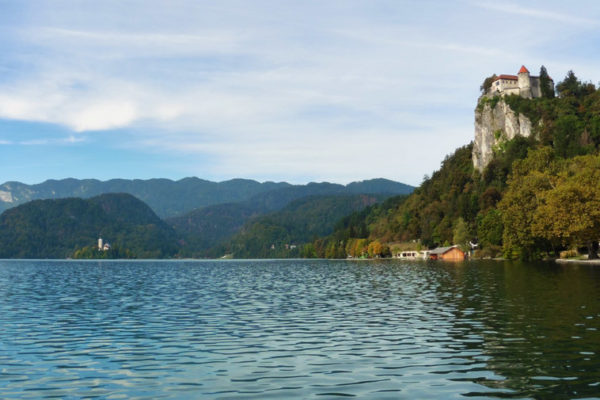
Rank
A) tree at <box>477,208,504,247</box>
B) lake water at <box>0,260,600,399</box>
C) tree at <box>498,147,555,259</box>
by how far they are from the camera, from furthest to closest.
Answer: tree at <box>477,208,504,247</box>, tree at <box>498,147,555,259</box>, lake water at <box>0,260,600,399</box>

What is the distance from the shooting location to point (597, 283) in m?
62.8

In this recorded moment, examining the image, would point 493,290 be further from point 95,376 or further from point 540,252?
point 540,252

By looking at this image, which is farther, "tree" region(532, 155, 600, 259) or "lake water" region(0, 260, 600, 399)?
"tree" region(532, 155, 600, 259)

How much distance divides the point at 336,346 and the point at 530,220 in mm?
122568

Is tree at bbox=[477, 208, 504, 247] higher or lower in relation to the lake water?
higher

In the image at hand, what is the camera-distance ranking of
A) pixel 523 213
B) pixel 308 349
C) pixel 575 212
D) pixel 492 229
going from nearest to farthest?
pixel 308 349 < pixel 575 212 < pixel 523 213 < pixel 492 229

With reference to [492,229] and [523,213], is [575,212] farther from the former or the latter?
[492,229]

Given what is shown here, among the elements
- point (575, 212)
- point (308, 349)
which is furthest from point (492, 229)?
point (308, 349)

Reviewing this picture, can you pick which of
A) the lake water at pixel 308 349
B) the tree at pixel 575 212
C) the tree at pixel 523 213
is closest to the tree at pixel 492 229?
the tree at pixel 523 213

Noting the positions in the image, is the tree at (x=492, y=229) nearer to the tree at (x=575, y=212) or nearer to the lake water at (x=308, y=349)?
the tree at (x=575, y=212)

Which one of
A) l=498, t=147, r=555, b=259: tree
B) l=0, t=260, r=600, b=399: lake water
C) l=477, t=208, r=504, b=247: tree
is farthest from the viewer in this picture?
l=477, t=208, r=504, b=247: tree

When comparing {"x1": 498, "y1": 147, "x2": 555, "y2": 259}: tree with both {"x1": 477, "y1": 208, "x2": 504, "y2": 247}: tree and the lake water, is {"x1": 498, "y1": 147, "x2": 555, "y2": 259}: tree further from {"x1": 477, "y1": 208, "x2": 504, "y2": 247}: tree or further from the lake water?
the lake water

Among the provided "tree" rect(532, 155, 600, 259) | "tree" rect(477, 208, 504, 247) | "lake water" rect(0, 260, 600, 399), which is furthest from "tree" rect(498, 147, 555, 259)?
"lake water" rect(0, 260, 600, 399)

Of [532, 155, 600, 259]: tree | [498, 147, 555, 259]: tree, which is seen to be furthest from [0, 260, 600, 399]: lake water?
[498, 147, 555, 259]: tree
